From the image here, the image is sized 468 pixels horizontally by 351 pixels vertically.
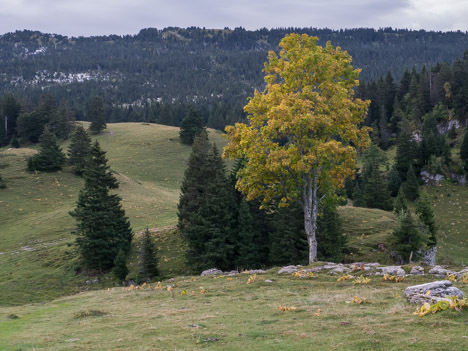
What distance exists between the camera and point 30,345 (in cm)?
1292

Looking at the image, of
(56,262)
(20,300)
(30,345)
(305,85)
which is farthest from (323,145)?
(56,262)

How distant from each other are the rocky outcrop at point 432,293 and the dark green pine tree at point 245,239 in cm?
2113

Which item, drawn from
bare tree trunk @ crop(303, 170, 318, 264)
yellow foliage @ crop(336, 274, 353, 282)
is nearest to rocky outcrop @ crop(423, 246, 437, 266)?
bare tree trunk @ crop(303, 170, 318, 264)

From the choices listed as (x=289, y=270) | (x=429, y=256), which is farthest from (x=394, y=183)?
(x=289, y=270)

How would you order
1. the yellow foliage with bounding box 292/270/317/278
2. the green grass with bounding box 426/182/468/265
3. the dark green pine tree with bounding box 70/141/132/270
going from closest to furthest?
the yellow foliage with bounding box 292/270/317/278, the dark green pine tree with bounding box 70/141/132/270, the green grass with bounding box 426/182/468/265

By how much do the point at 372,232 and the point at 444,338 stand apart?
3303 cm

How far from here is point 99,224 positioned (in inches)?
1580

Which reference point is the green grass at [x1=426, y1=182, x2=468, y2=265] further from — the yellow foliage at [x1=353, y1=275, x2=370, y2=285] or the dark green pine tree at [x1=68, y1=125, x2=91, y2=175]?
the dark green pine tree at [x1=68, y1=125, x2=91, y2=175]

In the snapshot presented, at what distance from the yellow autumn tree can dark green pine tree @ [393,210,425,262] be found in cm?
947

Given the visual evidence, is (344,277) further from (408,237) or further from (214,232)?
(408,237)

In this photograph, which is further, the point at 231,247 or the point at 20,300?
the point at 231,247

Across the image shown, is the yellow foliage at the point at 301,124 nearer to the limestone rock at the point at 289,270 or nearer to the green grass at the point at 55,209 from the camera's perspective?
the limestone rock at the point at 289,270

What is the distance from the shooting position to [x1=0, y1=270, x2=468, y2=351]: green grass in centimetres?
1002

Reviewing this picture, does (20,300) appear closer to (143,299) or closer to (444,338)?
(143,299)
